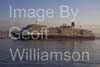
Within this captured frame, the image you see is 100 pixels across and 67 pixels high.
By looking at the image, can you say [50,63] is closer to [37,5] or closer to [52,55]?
[52,55]

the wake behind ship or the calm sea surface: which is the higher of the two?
the wake behind ship

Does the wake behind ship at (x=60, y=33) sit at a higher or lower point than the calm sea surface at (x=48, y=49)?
higher

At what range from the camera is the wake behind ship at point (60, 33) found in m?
4.88

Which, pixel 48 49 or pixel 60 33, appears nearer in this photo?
pixel 48 49

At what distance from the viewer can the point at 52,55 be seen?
4809 millimetres

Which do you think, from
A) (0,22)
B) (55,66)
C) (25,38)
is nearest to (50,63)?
(55,66)

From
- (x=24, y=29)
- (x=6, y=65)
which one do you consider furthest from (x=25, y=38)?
(x=6, y=65)

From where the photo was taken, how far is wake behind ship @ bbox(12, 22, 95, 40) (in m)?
4.88

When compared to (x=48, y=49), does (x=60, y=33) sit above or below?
above

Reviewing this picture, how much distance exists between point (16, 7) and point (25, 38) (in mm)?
404

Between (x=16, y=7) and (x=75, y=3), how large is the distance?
2.37 ft

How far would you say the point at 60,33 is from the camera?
495 centimetres

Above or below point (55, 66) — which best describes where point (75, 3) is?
above

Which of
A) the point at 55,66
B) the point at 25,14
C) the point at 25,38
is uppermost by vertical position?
the point at 25,14
